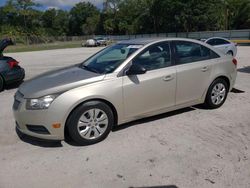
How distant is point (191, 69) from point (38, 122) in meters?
2.87

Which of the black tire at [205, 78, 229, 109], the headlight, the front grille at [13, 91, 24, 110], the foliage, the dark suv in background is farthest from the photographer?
the foliage

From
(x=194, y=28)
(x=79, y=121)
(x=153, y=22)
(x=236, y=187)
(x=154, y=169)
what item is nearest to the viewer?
(x=236, y=187)

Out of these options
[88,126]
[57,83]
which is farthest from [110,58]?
[88,126]

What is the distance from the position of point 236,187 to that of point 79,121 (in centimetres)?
226

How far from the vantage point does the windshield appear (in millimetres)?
4227

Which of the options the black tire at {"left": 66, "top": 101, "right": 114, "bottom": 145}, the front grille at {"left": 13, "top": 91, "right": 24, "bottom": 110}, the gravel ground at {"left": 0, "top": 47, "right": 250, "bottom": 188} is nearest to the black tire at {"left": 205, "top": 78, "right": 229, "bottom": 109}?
the gravel ground at {"left": 0, "top": 47, "right": 250, "bottom": 188}

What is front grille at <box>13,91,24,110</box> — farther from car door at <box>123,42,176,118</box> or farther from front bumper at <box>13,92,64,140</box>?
car door at <box>123,42,176,118</box>

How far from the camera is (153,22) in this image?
204 feet

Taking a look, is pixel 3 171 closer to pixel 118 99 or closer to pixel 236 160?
pixel 118 99

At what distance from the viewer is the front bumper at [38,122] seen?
3585 millimetres

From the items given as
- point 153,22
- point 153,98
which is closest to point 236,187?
point 153,98

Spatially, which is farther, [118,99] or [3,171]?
[118,99]

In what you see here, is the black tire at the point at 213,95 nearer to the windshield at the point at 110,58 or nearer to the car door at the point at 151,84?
the car door at the point at 151,84

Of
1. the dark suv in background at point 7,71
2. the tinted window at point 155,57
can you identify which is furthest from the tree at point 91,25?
the tinted window at point 155,57
